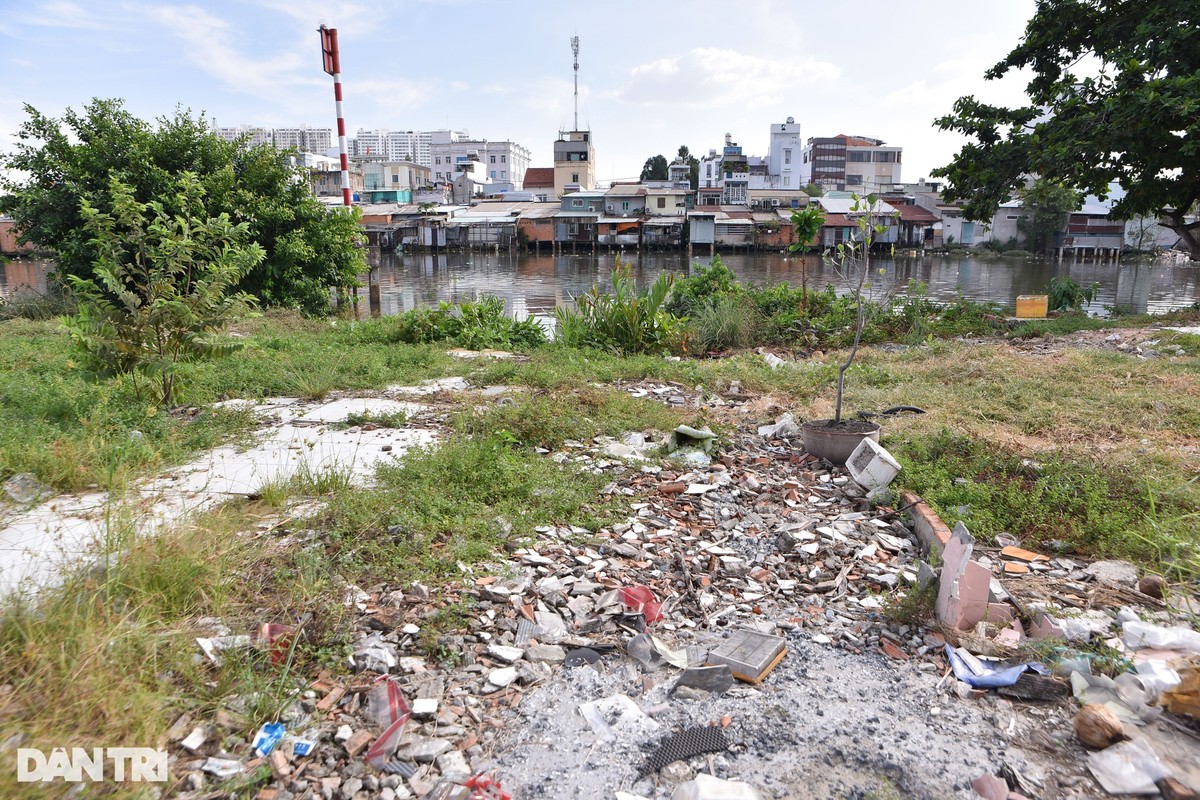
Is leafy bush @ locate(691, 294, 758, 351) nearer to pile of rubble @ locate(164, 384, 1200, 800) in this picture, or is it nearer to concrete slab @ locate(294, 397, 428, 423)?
concrete slab @ locate(294, 397, 428, 423)

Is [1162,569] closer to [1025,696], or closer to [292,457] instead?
[1025,696]

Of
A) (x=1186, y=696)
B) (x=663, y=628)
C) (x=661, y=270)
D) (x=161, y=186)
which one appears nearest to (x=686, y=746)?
(x=663, y=628)

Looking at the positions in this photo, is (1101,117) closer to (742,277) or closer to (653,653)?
(653,653)

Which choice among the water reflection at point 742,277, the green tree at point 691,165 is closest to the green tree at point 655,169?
the green tree at point 691,165

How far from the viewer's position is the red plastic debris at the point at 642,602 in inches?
111

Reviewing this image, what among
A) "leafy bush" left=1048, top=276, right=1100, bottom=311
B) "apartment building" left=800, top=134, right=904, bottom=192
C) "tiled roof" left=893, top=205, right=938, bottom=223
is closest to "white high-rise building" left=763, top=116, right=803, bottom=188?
"apartment building" left=800, top=134, right=904, bottom=192

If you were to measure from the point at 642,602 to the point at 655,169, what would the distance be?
2944 inches

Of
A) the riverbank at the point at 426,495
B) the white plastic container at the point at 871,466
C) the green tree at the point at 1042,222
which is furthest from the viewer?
the green tree at the point at 1042,222

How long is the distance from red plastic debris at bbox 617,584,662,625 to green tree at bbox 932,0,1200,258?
10735 millimetres

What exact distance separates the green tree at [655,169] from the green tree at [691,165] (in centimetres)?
189

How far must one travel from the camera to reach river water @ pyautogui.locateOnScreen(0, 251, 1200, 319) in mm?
21922

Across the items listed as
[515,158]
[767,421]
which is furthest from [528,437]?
[515,158]

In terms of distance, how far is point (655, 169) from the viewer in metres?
73.6

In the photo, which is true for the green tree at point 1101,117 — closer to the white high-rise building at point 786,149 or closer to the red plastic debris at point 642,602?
the red plastic debris at point 642,602
